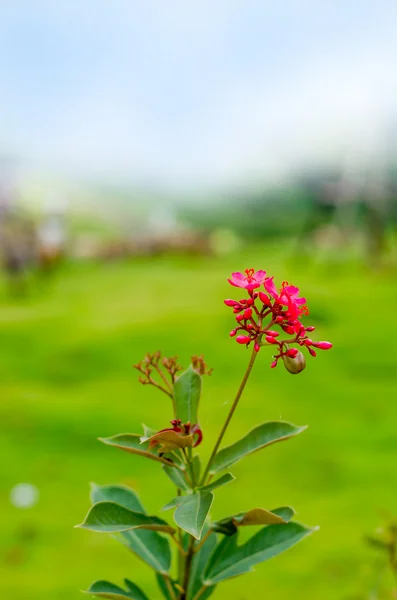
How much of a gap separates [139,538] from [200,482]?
136mm

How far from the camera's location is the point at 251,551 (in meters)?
0.62

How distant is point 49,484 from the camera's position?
136 centimetres

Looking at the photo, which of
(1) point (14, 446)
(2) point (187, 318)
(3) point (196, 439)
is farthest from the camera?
(2) point (187, 318)

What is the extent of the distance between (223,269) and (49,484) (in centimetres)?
224

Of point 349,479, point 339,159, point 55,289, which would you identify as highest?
point 339,159

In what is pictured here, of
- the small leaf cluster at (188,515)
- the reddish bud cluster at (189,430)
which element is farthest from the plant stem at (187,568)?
the reddish bud cluster at (189,430)

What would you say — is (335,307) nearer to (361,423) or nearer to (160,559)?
(361,423)

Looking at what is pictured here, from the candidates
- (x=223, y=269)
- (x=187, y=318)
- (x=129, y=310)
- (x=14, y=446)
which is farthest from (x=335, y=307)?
(x=14, y=446)

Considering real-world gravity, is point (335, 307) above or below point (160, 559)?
above

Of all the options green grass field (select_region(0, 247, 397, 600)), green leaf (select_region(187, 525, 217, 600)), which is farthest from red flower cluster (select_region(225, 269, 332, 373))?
green grass field (select_region(0, 247, 397, 600))

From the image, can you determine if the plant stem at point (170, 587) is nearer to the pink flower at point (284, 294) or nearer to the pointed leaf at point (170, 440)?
the pointed leaf at point (170, 440)

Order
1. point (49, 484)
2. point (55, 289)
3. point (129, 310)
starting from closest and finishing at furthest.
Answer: point (49, 484) < point (129, 310) < point (55, 289)

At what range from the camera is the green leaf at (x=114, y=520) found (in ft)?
1.72

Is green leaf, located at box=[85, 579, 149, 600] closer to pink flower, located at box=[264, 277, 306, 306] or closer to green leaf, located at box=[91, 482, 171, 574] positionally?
green leaf, located at box=[91, 482, 171, 574]
